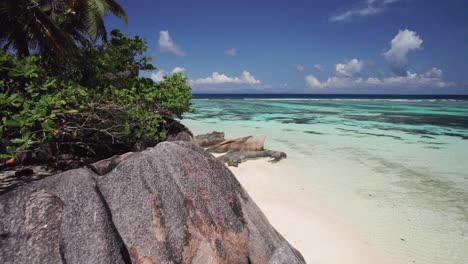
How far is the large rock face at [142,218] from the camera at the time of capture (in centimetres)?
254

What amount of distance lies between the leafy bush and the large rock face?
3.00 ft

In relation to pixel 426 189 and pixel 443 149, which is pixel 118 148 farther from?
pixel 443 149

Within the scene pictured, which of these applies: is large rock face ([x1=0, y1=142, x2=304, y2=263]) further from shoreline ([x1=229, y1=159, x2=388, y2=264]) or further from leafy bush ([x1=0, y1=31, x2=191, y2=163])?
shoreline ([x1=229, y1=159, x2=388, y2=264])

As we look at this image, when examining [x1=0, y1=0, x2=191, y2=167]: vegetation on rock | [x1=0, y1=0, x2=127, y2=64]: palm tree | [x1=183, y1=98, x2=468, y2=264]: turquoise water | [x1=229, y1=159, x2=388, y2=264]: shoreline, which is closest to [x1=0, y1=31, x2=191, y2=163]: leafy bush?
[x1=0, y1=0, x2=191, y2=167]: vegetation on rock

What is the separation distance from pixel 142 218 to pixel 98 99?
3.50m

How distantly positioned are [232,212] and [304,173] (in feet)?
21.1

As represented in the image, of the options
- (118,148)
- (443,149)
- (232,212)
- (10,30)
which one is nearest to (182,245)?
(232,212)

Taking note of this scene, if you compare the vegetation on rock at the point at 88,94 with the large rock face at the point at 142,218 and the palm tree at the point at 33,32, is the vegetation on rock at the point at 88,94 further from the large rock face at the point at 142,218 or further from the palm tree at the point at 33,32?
the large rock face at the point at 142,218

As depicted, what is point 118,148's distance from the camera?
235 inches

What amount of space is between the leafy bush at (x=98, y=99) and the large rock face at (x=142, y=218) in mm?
915

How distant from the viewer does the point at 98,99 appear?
18.1ft

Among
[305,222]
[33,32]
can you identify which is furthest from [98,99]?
[305,222]

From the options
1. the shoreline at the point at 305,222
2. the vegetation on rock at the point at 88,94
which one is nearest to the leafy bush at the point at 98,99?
the vegetation on rock at the point at 88,94

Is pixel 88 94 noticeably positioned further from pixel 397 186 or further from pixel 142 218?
pixel 397 186
